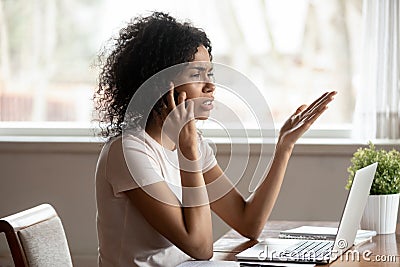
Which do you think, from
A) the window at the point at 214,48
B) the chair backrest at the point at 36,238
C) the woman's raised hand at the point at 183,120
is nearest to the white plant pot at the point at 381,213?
the woman's raised hand at the point at 183,120

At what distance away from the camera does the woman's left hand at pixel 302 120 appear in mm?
2113

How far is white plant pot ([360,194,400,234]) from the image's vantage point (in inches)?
83.0

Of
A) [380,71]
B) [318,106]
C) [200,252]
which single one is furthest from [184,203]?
[380,71]

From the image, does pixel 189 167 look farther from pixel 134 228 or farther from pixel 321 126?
pixel 321 126

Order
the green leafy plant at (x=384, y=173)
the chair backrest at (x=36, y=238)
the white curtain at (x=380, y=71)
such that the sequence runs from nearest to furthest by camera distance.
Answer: the chair backrest at (x=36, y=238), the green leafy plant at (x=384, y=173), the white curtain at (x=380, y=71)

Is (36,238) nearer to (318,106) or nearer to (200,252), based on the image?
(200,252)

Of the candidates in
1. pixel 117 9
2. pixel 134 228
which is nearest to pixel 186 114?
pixel 134 228

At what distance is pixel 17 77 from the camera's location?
157 inches

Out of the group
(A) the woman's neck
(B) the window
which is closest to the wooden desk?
(A) the woman's neck

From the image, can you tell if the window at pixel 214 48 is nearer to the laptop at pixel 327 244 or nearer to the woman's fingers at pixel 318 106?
the woman's fingers at pixel 318 106

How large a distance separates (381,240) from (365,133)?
1.47 metres

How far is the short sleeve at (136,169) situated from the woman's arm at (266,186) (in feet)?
1.28

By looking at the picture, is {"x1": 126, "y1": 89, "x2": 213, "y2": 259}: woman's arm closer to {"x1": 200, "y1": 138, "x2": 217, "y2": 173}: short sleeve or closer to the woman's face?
the woman's face

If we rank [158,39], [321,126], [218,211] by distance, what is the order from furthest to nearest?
[321,126] → [218,211] → [158,39]
